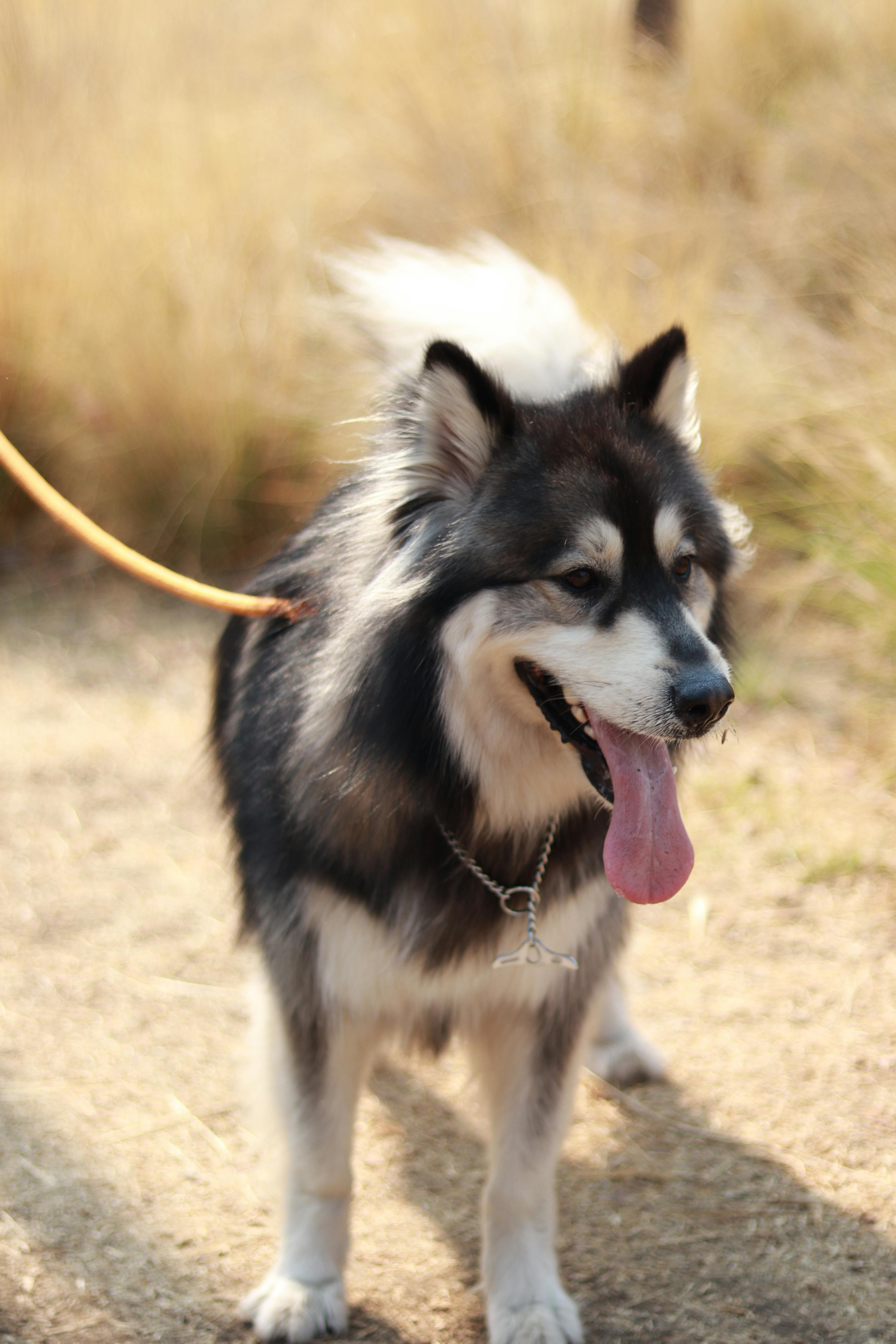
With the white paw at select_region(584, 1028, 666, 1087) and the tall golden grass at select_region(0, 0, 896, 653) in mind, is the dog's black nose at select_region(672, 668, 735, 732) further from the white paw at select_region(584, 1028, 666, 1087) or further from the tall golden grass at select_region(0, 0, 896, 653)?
the tall golden grass at select_region(0, 0, 896, 653)

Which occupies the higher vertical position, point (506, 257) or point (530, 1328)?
point (506, 257)

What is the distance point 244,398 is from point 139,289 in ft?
2.50

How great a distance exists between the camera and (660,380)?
226 cm

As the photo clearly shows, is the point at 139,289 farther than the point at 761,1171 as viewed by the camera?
Yes

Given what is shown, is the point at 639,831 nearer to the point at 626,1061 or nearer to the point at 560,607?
the point at 560,607

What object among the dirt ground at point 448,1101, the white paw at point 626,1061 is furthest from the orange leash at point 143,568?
the white paw at point 626,1061

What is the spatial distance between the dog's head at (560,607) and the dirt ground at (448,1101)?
0.27m

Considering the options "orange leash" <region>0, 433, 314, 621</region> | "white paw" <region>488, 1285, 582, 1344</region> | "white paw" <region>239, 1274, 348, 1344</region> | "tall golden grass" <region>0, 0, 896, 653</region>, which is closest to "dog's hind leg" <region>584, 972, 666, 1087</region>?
"white paw" <region>488, 1285, 582, 1344</region>

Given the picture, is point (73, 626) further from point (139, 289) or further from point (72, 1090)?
point (72, 1090)

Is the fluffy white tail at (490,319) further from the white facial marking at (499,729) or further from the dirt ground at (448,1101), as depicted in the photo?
the dirt ground at (448,1101)

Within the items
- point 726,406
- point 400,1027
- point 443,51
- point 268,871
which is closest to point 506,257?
point 268,871

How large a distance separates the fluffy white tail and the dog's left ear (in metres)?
0.07

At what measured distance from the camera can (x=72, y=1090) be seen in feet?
9.73

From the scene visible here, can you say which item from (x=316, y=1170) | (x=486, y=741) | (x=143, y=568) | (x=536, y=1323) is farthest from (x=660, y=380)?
(x=536, y=1323)
